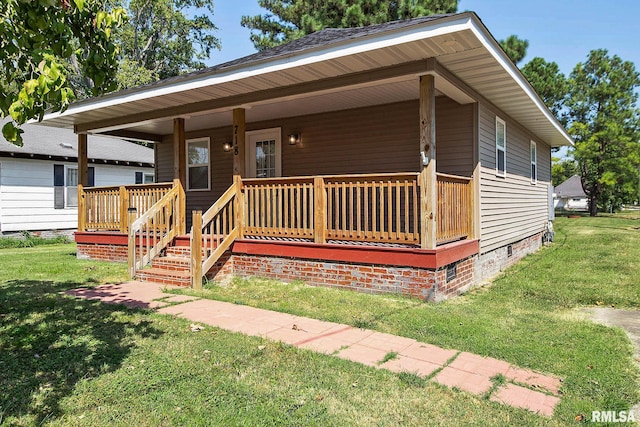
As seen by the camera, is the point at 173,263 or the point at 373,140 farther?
the point at 373,140

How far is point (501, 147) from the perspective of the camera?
8938 mm

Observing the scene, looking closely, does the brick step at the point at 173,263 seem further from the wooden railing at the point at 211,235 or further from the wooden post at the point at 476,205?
the wooden post at the point at 476,205

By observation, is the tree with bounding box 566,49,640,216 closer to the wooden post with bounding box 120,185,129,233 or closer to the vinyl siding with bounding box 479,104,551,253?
the vinyl siding with bounding box 479,104,551,253

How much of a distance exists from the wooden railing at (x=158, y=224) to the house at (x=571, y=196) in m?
58.4

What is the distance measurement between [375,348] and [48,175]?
15.0 meters

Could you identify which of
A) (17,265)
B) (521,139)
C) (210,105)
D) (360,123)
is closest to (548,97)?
(521,139)

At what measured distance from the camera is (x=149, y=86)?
301 inches

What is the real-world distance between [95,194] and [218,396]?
8325mm

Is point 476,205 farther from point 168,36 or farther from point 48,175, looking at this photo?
point 168,36

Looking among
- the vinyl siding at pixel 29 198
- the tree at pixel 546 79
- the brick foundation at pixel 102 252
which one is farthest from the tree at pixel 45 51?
the tree at pixel 546 79

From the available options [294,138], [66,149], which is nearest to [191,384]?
[294,138]

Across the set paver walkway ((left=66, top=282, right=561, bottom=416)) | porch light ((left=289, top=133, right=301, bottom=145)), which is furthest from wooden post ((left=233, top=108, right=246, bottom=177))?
paver walkway ((left=66, top=282, right=561, bottom=416))

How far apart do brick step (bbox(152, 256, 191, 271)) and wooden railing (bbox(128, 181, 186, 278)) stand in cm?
33

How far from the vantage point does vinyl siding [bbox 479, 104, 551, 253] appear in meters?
7.88
